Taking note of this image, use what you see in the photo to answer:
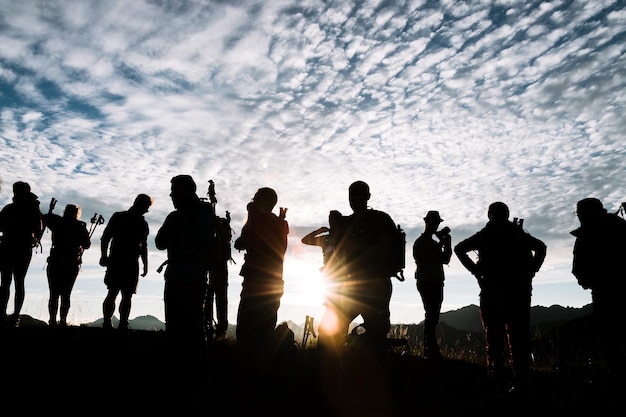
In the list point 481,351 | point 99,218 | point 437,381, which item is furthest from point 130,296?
point 481,351

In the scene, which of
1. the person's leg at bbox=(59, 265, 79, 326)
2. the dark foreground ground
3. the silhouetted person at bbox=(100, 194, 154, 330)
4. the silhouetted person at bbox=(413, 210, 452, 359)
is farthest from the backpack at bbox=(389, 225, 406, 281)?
the person's leg at bbox=(59, 265, 79, 326)

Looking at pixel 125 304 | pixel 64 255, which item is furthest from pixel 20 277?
pixel 125 304

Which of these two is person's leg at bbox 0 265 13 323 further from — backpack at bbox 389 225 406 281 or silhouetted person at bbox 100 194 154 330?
backpack at bbox 389 225 406 281

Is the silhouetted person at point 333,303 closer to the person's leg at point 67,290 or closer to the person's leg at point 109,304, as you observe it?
the person's leg at point 109,304

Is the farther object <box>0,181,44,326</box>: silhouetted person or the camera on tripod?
the camera on tripod

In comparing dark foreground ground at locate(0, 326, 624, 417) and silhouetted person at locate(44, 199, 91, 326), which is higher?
silhouetted person at locate(44, 199, 91, 326)

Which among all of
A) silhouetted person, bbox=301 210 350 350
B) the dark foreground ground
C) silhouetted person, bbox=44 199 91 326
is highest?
silhouetted person, bbox=44 199 91 326

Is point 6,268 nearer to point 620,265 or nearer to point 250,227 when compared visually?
point 250,227

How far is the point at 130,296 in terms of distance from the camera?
7.34m

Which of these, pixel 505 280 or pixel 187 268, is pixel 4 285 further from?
pixel 505 280

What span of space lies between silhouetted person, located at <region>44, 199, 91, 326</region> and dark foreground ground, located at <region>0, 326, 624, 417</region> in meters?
2.27

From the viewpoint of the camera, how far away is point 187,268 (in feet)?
14.1

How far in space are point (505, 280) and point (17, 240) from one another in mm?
8095

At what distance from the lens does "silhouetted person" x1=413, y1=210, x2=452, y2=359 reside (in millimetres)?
8141
